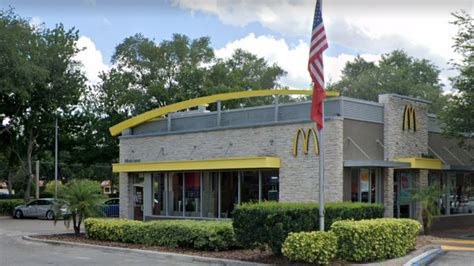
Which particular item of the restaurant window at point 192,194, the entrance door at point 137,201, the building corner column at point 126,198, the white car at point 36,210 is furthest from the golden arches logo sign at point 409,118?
the white car at point 36,210

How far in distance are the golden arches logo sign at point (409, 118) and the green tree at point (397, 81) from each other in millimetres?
26176

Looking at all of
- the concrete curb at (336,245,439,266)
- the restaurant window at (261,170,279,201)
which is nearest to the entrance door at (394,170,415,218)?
the restaurant window at (261,170,279,201)

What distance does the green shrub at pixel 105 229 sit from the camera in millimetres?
20016

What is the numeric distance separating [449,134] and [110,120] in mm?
29226

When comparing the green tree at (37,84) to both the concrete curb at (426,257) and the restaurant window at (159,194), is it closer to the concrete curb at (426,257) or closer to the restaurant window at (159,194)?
the restaurant window at (159,194)

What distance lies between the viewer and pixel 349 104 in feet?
72.3

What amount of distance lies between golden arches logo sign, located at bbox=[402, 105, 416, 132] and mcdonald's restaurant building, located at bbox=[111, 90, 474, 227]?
0.13ft

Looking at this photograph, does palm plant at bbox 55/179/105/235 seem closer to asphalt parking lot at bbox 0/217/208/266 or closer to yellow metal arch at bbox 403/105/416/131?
asphalt parking lot at bbox 0/217/208/266

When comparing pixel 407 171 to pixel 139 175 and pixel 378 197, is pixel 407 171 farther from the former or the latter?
pixel 139 175

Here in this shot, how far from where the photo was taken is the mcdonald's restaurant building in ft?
71.5

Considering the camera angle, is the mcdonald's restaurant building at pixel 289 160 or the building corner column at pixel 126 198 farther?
the building corner column at pixel 126 198

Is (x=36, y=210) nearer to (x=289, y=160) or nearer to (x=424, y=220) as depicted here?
(x=289, y=160)

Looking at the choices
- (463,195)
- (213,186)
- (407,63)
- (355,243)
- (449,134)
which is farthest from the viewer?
(407,63)

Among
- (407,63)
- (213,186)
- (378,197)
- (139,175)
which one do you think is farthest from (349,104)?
(407,63)
